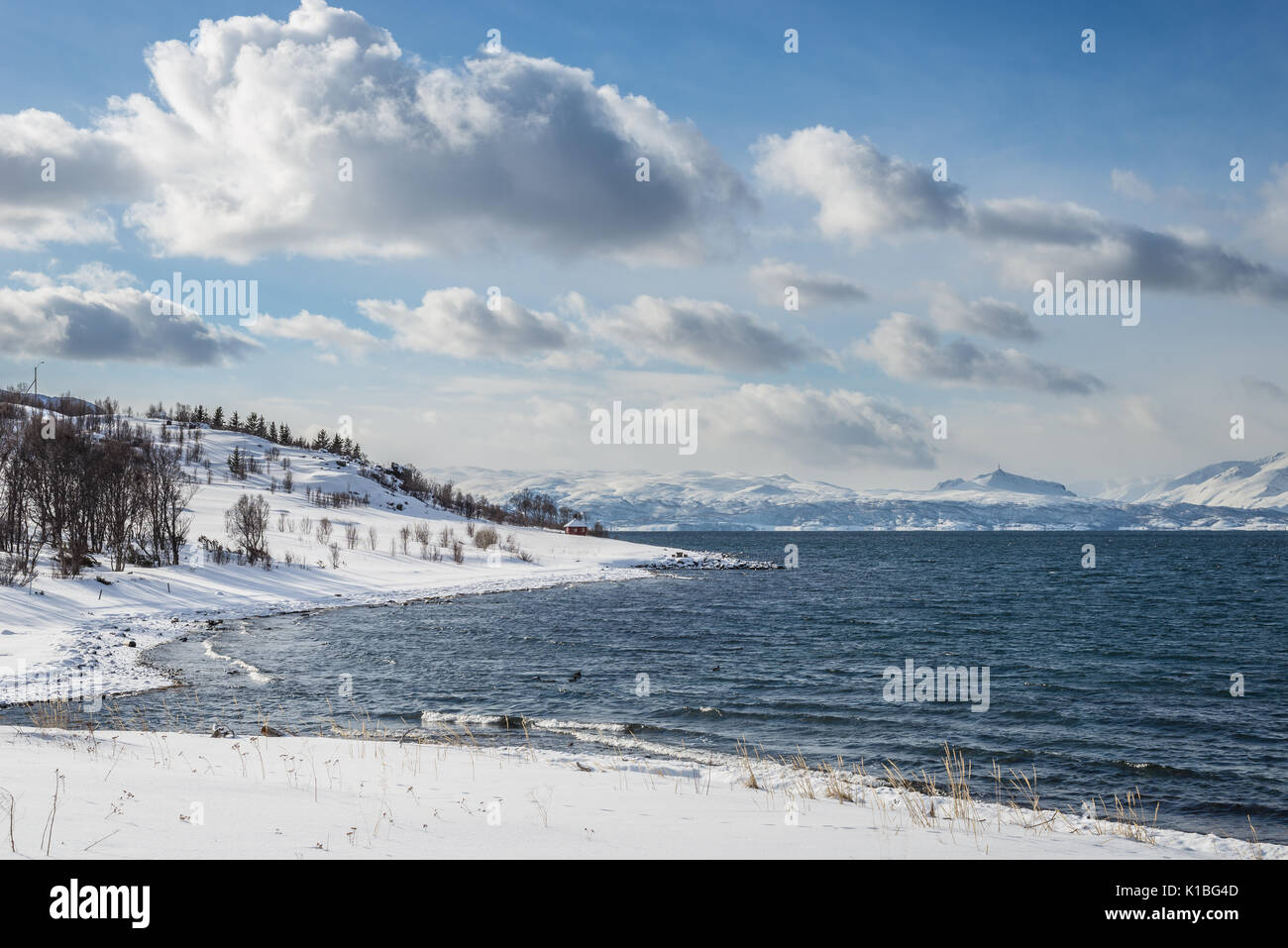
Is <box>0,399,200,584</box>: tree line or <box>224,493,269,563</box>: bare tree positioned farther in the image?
<box>224,493,269,563</box>: bare tree

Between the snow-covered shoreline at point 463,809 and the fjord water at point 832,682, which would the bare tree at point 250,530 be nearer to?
the fjord water at point 832,682

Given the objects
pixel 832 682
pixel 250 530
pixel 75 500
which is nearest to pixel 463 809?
pixel 832 682

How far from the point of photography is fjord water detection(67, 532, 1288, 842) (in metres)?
19.2

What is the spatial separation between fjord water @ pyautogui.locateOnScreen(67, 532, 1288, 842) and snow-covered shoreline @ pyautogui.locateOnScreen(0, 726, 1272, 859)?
12.6 feet

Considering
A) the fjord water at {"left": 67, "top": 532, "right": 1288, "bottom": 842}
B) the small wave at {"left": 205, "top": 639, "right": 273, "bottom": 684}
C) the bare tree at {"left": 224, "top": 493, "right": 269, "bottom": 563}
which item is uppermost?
the bare tree at {"left": 224, "top": 493, "right": 269, "bottom": 563}

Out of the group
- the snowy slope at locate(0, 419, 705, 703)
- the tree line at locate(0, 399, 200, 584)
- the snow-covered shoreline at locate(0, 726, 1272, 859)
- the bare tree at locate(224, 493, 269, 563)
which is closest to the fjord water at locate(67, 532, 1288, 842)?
the snowy slope at locate(0, 419, 705, 703)

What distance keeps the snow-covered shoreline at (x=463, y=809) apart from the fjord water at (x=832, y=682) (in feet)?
12.6

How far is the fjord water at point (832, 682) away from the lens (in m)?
19.2

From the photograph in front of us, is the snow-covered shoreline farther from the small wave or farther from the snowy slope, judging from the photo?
the snowy slope

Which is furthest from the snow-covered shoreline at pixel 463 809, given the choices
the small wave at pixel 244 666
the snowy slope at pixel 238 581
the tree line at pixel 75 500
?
the tree line at pixel 75 500

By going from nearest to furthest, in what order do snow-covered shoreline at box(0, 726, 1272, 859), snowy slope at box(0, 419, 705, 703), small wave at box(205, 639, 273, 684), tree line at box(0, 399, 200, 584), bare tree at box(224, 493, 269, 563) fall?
snow-covered shoreline at box(0, 726, 1272, 859)
snowy slope at box(0, 419, 705, 703)
small wave at box(205, 639, 273, 684)
tree line at box(0, 399, 200, 584)
bare tree at box(224, 493, 269, 563)

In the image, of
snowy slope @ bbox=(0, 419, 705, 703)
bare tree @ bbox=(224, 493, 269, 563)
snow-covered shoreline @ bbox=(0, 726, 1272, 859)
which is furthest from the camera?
bare tree @ bbox=(224, 493, 269, 563)
